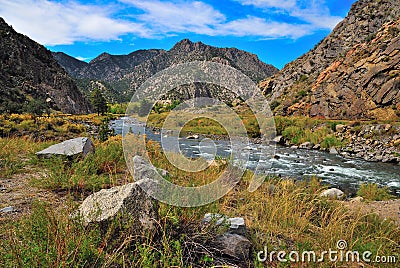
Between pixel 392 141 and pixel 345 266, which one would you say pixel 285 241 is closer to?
pixel 345 266

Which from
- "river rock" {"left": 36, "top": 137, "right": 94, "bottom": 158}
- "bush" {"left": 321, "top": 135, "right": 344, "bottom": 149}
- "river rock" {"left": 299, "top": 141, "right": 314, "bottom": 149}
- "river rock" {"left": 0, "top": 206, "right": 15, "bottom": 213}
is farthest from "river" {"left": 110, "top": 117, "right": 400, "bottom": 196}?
"river rock" {"left": 0, "top": 206, "right": 15, "bottom": 213}

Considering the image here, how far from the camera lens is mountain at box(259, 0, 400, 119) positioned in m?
25.8

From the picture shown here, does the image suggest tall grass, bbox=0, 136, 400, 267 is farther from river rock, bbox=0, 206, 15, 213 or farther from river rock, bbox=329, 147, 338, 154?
river rock, bbox=329, 147, 338, 154

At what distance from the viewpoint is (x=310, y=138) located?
2231 cm

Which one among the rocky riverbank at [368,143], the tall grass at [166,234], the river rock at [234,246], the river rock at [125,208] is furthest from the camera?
the rocky riverbank at [368,143]

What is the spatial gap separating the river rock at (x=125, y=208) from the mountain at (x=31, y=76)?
39484mm

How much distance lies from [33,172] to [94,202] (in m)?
3.63

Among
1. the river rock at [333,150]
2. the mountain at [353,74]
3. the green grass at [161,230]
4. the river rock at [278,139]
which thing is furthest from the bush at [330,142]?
the green grass at [161,230]

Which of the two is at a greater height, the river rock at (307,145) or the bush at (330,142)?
the bush at (330,142)

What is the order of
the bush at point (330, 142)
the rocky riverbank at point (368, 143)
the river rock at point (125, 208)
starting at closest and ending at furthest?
the river rock at point (125, 208) → the rocky riverbank at point (368, 143) → the bush at point (330, 142)

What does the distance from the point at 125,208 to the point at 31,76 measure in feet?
198

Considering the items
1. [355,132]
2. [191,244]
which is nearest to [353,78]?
[355,132]

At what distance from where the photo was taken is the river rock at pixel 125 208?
2.63m

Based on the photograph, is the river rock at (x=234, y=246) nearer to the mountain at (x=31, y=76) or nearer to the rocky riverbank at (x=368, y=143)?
the rocky riverbank at (x=368, y=143)
